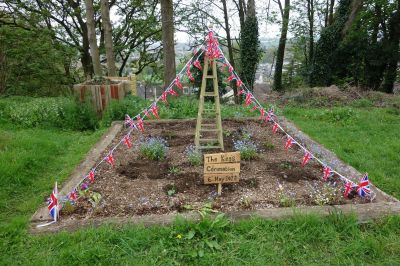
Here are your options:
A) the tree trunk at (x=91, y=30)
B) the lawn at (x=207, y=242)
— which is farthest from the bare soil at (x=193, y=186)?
the tree trunk at (x=91, y=30)

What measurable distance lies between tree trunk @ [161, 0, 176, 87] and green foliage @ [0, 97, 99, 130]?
319cm

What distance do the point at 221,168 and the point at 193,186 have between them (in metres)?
0.42

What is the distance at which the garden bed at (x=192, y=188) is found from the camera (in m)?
3.04

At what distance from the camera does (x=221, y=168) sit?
131 inches

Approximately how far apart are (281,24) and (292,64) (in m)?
5.69

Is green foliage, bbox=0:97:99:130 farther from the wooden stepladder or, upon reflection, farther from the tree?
the tree

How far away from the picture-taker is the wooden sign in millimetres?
3273

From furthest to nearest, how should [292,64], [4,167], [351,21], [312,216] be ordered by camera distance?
[292,64]
[351,21]
[4,167]
[312,216]

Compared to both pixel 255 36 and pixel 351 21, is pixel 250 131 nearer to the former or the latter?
pixel 255 36

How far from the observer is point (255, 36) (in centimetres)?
1426

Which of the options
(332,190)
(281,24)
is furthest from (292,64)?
(332,190)

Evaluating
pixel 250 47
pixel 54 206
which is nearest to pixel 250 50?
pixel 250 47

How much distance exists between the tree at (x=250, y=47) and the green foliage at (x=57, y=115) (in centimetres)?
910

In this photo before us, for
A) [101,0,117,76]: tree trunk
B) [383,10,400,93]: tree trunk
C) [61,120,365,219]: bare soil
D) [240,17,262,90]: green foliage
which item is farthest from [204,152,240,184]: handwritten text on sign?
[383,10,400,93]: tree trunk
